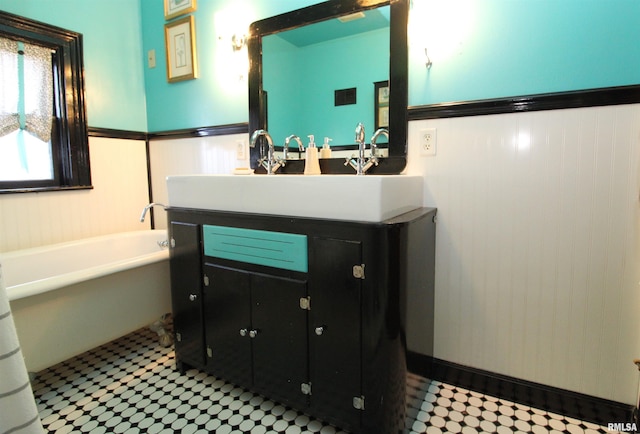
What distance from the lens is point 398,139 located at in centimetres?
157

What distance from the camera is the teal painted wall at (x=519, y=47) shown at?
1.23 metres

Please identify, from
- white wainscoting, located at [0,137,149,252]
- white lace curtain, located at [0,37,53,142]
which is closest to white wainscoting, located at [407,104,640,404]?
white wainscoting, located at [0,137,149,252]

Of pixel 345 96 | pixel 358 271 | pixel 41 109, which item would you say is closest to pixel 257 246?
Answer: pixel 358 271

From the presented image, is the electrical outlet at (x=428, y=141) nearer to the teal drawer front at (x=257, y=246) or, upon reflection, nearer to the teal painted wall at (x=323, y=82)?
the teal painted wall at (x=323, y=82)

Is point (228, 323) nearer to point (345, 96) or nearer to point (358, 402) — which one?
point (358, 402)

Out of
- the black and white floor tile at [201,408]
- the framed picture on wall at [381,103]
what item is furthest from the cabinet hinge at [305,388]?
the framed picture on wall at [381,103]

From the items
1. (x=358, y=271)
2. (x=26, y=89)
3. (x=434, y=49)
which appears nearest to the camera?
(x=358, y=271)

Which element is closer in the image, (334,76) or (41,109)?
(334,76)

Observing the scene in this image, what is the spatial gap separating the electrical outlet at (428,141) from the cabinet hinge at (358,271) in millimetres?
665

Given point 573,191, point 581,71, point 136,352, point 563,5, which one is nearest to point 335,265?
point 573,191

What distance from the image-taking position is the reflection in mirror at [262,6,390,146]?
62.1 inches

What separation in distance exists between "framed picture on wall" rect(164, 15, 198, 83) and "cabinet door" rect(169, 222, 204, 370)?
1096 millimetres

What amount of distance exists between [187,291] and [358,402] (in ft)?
2.86

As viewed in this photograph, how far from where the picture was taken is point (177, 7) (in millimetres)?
2166
